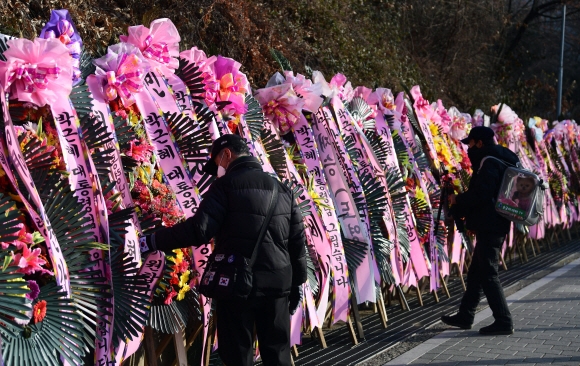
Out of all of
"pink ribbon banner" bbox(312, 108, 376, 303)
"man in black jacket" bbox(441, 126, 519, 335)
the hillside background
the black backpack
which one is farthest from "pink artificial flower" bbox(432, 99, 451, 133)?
"pink ribbon banner" bbox(312, 108, 376, 303)

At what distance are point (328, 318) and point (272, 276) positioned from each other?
2.50 metres

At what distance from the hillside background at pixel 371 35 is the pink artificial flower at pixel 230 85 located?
420 mm

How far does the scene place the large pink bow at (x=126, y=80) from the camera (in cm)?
507

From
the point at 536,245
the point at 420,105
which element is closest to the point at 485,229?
the point at 420,105

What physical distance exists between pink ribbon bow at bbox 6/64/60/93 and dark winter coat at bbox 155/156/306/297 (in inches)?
39.8

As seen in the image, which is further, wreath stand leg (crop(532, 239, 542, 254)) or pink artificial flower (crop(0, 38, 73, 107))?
wreath stand leg (crop(532, 239, 542, 254))

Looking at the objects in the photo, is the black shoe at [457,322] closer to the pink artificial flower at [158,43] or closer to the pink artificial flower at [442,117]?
the pink artificial flower at [442,117]

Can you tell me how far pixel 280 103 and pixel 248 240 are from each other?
8.05 ft

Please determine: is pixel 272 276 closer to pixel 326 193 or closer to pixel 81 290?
pixel 81 290

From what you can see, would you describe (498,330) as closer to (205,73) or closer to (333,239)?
(333,239)

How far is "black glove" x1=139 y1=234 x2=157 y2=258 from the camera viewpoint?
4.71 metres

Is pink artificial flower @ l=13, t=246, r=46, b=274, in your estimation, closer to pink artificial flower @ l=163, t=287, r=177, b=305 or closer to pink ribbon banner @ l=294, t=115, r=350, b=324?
pink artificial flower @ l=163, t=287, r=177, b=305

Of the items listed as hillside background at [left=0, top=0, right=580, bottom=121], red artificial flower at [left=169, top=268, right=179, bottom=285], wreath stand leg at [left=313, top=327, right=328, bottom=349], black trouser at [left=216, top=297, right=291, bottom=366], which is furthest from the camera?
hillside background at [left=0, top=0, right=580, bottom=121]

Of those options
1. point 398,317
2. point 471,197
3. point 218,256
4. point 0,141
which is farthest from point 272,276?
point 398,317
